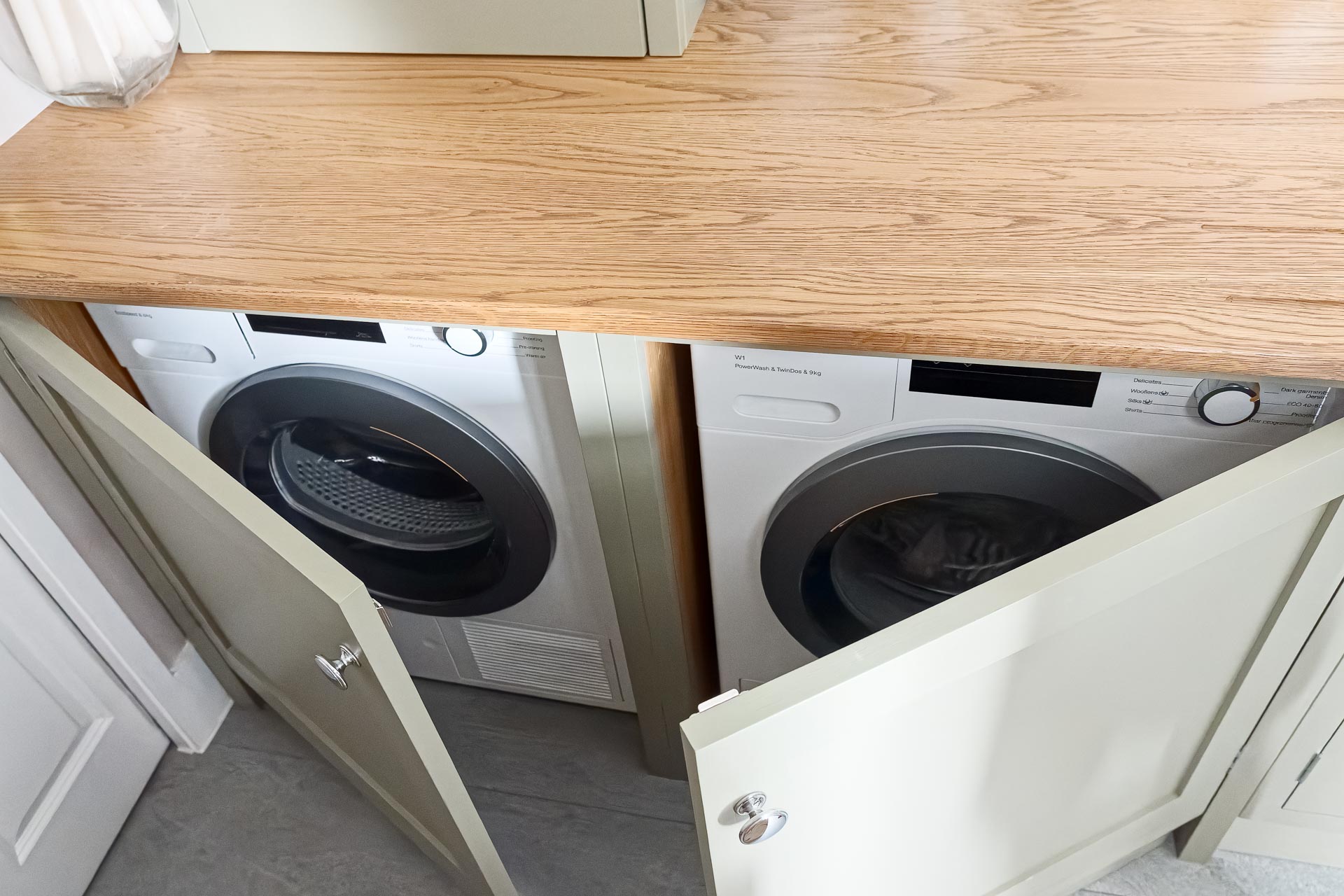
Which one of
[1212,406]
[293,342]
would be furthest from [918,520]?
[293,342]

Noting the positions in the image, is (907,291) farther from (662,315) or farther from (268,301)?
(268,301)

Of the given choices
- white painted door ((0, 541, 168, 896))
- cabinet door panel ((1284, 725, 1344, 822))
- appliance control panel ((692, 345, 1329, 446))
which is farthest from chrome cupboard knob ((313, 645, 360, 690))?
cabinet door panel ((1284, 725, 1344, 822))

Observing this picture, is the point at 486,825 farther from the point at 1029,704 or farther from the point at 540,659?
Result: the point at 1029,704

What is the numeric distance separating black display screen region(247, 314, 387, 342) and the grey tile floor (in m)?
0.77

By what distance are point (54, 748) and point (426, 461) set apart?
684 millimetres

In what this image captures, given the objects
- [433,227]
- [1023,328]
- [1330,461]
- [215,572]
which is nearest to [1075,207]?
[1023,328]

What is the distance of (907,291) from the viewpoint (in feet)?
2.85

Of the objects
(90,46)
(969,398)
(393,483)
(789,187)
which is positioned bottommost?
(393,483)

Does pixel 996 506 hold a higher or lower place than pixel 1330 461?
lower

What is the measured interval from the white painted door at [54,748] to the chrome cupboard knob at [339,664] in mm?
659

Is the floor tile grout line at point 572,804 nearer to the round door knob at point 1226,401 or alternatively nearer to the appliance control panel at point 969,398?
the appliance control panel at point 969,398

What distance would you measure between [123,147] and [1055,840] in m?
1.37

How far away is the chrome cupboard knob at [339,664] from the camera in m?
0.84

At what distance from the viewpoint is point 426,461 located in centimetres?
135
